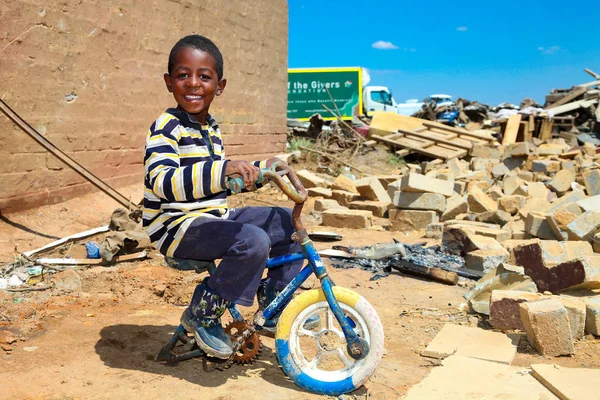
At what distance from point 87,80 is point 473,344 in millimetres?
5107

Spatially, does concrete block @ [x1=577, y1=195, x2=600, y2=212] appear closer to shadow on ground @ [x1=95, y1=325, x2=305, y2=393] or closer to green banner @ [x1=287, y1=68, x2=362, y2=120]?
shadow on ground @ [x1=95, y1=325, x2=305, y2=393]

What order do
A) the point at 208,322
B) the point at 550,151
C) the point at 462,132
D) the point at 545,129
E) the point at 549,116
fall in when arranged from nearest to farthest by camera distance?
the point at 208,322
the point at 550,151
the point at 462,132
the point at 545,129
the point at 549,116

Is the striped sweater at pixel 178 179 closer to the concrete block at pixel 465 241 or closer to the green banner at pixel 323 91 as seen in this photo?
the concrete block at pixel 465 241

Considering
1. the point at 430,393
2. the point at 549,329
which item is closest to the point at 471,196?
the point at 549,329

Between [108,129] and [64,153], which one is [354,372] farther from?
[108,129]

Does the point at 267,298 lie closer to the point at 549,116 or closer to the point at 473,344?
the point at 473,344

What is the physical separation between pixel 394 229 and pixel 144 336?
15.4ft

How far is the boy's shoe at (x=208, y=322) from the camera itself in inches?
105

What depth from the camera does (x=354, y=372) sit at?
2572mm

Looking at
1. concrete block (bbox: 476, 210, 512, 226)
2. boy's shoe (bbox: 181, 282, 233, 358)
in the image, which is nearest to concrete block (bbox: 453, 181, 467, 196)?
concrete block (bbox: 476, 210, 512, 226)

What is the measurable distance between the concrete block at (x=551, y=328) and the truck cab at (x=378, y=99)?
21.3 meters

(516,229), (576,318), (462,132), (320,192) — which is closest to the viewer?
(576,318)

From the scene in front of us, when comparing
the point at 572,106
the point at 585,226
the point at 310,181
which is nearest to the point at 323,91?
the point at 572,106

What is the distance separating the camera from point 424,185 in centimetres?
755
